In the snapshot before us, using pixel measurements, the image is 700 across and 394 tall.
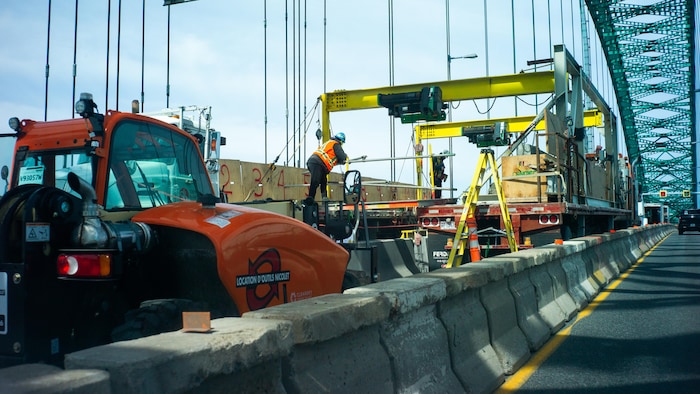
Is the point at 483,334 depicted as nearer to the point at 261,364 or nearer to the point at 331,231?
the point at 331,231

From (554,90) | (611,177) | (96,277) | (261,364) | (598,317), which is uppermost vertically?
(554,90)

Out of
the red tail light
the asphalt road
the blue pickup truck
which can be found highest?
the red tail light

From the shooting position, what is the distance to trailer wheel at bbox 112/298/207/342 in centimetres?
350

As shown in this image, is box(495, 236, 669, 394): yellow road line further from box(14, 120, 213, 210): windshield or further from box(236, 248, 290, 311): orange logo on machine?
box(14, 120, 213, 210): windshield

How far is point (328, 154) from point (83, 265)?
626cm

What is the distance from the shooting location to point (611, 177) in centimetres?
2144

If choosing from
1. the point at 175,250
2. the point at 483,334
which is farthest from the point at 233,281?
the point at 483,334

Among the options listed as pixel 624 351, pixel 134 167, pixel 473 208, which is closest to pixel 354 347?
pixel 134 167

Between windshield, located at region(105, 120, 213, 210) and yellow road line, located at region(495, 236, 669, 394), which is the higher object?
windshield, located at region(105, 120, 213, 210)

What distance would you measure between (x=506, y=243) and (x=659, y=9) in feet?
228

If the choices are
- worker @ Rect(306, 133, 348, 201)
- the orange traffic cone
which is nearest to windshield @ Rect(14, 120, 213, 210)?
worker @ Rect(306, 133, 348, 201)

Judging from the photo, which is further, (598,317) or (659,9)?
(659,9)

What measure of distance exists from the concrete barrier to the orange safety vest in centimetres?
347

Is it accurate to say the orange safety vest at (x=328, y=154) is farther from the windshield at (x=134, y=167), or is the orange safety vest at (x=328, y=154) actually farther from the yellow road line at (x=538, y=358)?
the windshield at (x=134, y=167)
